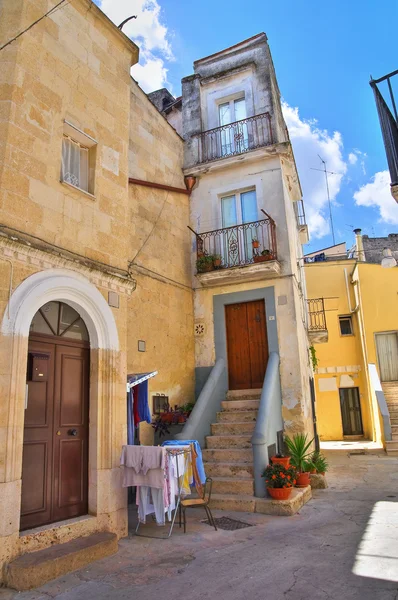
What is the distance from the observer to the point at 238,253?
10.8 m

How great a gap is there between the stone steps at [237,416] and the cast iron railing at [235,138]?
6.31 metres

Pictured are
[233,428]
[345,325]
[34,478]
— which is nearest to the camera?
[34,478]

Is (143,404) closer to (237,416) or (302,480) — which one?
(237,416)

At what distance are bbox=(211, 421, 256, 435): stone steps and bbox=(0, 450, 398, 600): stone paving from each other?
2000 millimetres

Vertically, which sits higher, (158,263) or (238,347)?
(158,263)

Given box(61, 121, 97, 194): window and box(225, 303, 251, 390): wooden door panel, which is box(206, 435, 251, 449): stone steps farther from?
box(61, 121, 97, 194): window

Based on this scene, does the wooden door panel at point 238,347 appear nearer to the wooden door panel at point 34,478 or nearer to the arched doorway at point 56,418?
the arched doorway at point 56,418

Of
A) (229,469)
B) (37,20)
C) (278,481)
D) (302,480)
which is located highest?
(37,20)

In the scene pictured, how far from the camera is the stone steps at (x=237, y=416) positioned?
362 inches

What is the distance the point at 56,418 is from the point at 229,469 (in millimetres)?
3727

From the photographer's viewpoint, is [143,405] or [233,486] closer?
[233,486]

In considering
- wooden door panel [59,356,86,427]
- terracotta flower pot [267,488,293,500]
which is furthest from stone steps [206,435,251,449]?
wooden door panel [59,356,86,427]

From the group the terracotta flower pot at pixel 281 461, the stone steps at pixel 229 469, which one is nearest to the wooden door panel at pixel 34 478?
the stone steps at pixel 229 469

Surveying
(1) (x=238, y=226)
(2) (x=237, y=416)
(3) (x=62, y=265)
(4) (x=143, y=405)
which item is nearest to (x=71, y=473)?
(4) (x=143, y=405)
